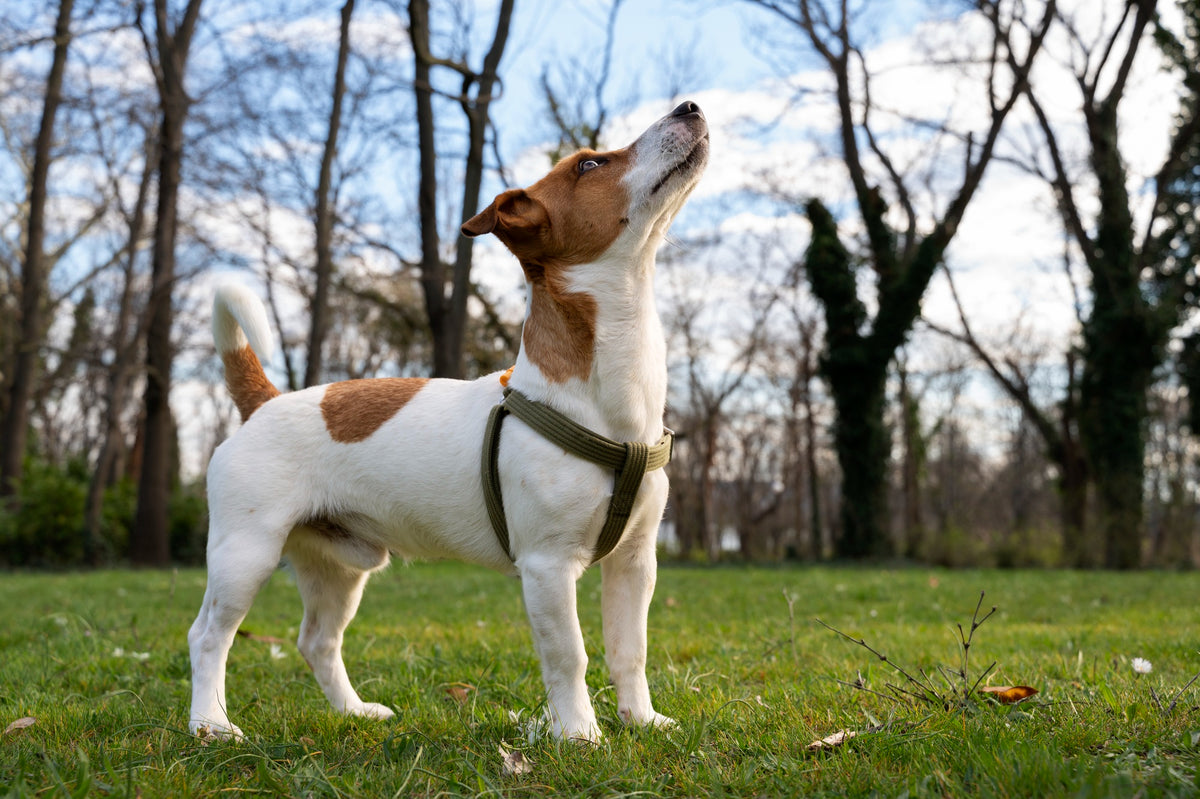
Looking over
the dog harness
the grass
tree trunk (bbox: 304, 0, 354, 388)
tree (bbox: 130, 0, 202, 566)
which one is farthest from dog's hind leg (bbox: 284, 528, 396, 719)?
tree (bbox: 130, 0, 202, 566)

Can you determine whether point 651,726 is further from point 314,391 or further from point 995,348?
point 995,348

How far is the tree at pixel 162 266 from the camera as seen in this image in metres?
16.3

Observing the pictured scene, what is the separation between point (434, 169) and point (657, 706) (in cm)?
A: 1173

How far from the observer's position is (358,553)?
11.0 feet

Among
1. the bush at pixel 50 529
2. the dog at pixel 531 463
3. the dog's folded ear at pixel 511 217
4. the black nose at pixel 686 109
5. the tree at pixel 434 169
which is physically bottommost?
the bush at pixel 50 529

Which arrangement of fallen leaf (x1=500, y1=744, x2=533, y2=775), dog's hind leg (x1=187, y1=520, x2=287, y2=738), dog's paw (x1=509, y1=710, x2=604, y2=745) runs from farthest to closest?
1. dog's hind leg (x1=187, y1=520, x2=287, y2=738)
2. dog's paw (x1=509, y1=710, x2=604, y2=745)
3. fallen leaf (x1=500, y1=744, x2=533, y2=775)

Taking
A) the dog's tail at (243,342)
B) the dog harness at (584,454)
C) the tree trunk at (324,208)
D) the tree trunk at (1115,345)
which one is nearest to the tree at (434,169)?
A: the tree trunk at (324,208)

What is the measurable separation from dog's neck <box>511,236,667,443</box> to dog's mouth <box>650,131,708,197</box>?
209 millimetres

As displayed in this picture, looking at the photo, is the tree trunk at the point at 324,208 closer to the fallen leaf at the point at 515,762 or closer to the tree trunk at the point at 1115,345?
the fallen leaf at the point at 515,762

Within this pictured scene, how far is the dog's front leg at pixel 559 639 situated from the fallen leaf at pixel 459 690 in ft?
2.85

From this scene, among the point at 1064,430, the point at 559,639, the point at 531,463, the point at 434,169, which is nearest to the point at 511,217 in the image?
the point at 531,463

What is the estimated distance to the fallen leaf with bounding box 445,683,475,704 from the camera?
11.6ft

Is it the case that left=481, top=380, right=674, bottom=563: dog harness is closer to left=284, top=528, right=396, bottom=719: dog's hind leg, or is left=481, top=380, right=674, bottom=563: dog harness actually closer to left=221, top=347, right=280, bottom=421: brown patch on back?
left=284, top=528, right=396, bottom=719: dog's hind leg

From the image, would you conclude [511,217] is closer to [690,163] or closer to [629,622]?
[690,163]
